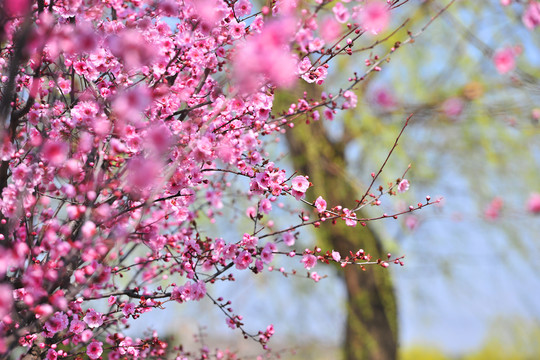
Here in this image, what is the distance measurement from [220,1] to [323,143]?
3.75 meters

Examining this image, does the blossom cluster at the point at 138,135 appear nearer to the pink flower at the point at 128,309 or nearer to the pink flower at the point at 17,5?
the pink flower at the point at 128,309

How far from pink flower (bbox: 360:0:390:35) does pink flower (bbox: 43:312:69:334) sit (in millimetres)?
1838

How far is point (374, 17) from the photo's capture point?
2.04 metres

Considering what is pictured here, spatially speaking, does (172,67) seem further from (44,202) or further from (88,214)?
(44,202)

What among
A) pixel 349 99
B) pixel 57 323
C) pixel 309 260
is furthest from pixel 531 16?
pixel 57 323

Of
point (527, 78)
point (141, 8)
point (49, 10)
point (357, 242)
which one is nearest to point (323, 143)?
point (357, 242)

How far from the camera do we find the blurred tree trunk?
5.37 m

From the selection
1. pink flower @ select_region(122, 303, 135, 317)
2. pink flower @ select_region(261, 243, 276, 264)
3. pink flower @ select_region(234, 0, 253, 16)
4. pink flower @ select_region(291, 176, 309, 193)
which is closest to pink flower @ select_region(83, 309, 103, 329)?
pink flower @ select_region(122, 303, 135, 317)

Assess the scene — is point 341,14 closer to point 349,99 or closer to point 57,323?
point 349,99

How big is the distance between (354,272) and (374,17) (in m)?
4.15

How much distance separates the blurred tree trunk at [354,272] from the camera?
211 inches

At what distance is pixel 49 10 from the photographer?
2041 mm

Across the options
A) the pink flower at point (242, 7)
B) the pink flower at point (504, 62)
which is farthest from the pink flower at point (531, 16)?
the pink flower at point (242, 7)

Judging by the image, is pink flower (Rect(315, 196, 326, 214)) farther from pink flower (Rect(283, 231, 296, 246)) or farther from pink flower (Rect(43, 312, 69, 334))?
pink flower (Rect(43, 312, 69, 334))
